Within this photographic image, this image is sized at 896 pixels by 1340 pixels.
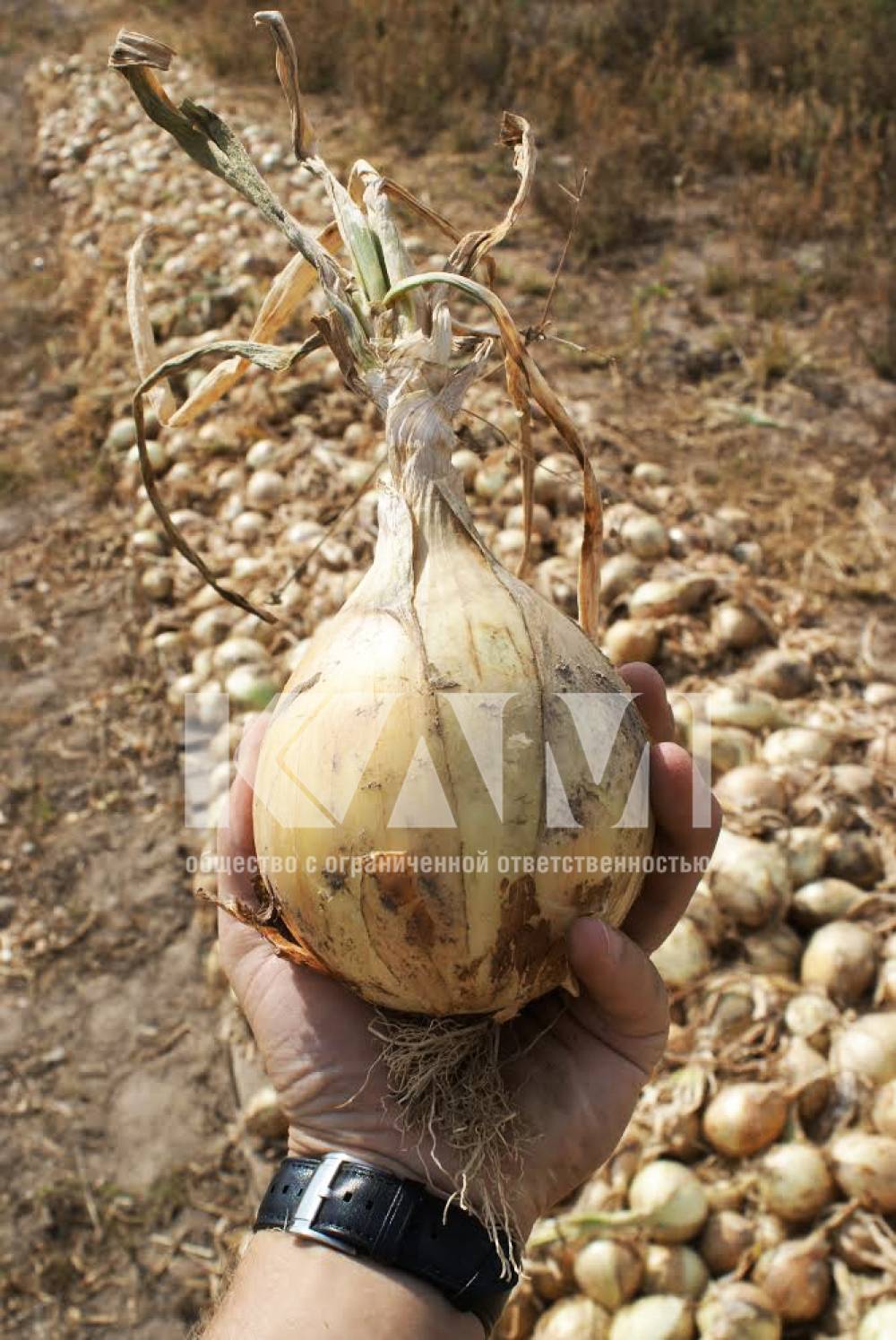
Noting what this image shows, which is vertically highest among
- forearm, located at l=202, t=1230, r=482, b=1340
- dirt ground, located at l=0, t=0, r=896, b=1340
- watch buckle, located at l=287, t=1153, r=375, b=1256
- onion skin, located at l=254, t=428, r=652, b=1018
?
onion skin, located at l=254, t=428, r=652, b=1018

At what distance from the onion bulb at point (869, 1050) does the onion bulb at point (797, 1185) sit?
7.3 inches

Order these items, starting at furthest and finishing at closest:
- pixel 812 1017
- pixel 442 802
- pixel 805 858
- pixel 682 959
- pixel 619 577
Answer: pixel 619 577, pixel 805 858, pixel 682 959, pixel 812 1017, pixel 442 802

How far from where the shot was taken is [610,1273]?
6.33ft

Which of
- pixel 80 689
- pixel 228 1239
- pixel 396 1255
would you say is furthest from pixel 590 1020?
pixel 80 689

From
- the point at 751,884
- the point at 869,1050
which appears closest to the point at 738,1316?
the point at 869,1050

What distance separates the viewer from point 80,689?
382cm

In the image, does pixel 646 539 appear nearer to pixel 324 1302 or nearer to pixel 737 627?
pixel 737 627

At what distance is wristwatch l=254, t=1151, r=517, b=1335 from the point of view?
128 cm

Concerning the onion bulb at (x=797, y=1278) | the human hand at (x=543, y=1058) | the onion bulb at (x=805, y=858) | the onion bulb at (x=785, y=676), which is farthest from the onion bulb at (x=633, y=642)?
the onion bulb at (x=797, y=1278)

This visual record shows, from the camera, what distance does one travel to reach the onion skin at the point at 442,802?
119 centimetres

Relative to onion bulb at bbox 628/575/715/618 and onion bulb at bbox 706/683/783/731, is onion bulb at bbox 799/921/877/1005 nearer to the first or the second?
onion bulb at bbox 706/683/783/731

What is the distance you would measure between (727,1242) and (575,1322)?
0.32 metres

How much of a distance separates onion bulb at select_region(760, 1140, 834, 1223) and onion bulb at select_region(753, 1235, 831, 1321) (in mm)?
59

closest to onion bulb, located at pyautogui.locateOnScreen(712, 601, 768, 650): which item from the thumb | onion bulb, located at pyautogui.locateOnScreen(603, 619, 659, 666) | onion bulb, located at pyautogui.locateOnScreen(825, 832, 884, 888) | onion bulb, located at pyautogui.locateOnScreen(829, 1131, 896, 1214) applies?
onion bulb, located at pyautogui.locateOnScreen(603, 619, 659, 666)
